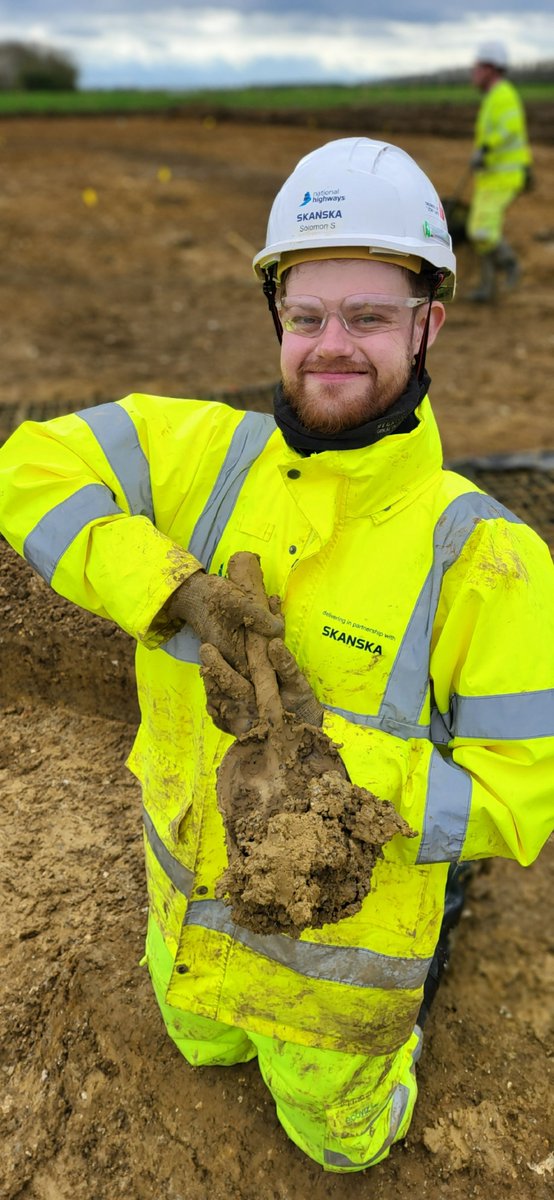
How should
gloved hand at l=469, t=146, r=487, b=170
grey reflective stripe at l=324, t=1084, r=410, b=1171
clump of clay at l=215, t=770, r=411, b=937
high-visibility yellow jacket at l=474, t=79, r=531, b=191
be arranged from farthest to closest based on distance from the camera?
gloved hand at l=469, t=146, r=487, b=170 < high-visibility yellow jacket at l=474, t=79, r=531, b=191 < grey reflective stripe at l=324, t=1084, r=410, b=1171 < clump of clay at l=215, t=770, r=411, b=937

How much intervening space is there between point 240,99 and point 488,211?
1853 centimetres

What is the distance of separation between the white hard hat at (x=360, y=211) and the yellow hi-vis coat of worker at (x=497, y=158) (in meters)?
8.19

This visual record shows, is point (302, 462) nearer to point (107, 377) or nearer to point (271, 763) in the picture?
point (271, 763)

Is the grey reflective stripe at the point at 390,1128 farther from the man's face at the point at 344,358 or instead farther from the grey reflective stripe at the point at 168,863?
the man's face at the point at 344,358

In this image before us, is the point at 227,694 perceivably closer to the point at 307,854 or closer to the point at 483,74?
the point at 307,854

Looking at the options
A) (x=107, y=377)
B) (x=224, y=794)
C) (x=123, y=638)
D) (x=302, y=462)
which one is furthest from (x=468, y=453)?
(x=224, y=794)

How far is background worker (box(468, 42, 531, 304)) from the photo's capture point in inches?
345

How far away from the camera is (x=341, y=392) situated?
1725 millimetres

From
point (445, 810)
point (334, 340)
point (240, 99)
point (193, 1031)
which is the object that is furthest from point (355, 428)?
point (240, 99)

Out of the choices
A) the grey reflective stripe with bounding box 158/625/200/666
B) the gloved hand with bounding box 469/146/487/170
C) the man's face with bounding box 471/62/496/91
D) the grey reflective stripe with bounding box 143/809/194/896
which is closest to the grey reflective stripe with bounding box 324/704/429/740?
the grey reflective stripe with bounding box 158/625/200/666

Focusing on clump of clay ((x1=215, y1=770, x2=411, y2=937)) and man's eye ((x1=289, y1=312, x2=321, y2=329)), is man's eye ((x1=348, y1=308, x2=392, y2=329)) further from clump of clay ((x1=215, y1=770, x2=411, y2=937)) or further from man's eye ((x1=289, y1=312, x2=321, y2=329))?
clump of clay ((x1=215, y1=770, x2=411, y2=937))

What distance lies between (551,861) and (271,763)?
8.13 ft

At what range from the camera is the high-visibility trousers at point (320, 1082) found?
210cm

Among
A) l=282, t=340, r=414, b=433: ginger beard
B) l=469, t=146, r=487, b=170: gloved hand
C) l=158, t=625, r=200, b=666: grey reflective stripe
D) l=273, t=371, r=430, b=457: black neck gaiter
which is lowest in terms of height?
l=158, t=625, r=200, b=666: grey reflective stripe
